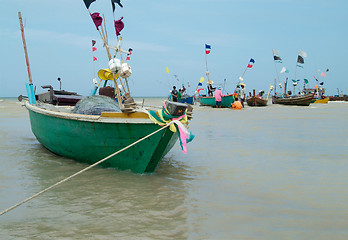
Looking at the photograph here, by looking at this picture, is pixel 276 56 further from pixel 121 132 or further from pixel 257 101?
pixel 121 132

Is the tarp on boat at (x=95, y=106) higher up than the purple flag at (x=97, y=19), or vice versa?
the purple flag at (x=97, y=19)

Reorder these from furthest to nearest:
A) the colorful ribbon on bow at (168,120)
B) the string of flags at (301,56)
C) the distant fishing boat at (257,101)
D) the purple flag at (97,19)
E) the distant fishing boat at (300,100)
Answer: the distant fishing boat at (257,101) < the string of flags at (301,56) < the distant fishing boat at (300,100) < the purple flag at (97,19) < the colorful ribbon on bow at (168,120)

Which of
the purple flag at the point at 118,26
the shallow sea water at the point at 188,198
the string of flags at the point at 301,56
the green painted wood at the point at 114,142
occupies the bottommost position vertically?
the shallow sea water at the point at 188,198

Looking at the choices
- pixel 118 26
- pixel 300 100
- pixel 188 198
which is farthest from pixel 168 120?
pixel 300 100

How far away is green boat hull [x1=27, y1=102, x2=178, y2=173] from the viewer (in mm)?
4861

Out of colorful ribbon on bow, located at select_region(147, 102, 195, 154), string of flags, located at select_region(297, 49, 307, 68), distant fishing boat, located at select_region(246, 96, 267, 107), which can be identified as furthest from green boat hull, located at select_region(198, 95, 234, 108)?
colorful ribbon on bow, located at select_region(147, 102, 195, 154)

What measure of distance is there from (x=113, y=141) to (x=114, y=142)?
0.02 metres

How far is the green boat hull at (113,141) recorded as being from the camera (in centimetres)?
486

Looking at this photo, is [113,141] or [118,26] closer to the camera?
[113,141]

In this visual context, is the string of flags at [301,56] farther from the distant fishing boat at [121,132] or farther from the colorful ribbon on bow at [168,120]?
the colorful ribbon on bow at [168,120]

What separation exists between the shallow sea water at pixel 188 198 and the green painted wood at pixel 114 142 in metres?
0.19

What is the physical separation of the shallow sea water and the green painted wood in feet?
0.64

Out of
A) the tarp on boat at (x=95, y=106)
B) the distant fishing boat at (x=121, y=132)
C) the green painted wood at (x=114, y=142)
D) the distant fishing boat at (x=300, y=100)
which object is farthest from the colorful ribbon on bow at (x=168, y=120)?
the distant fishing boat at (x=300, y=100)

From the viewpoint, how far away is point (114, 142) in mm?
5102
